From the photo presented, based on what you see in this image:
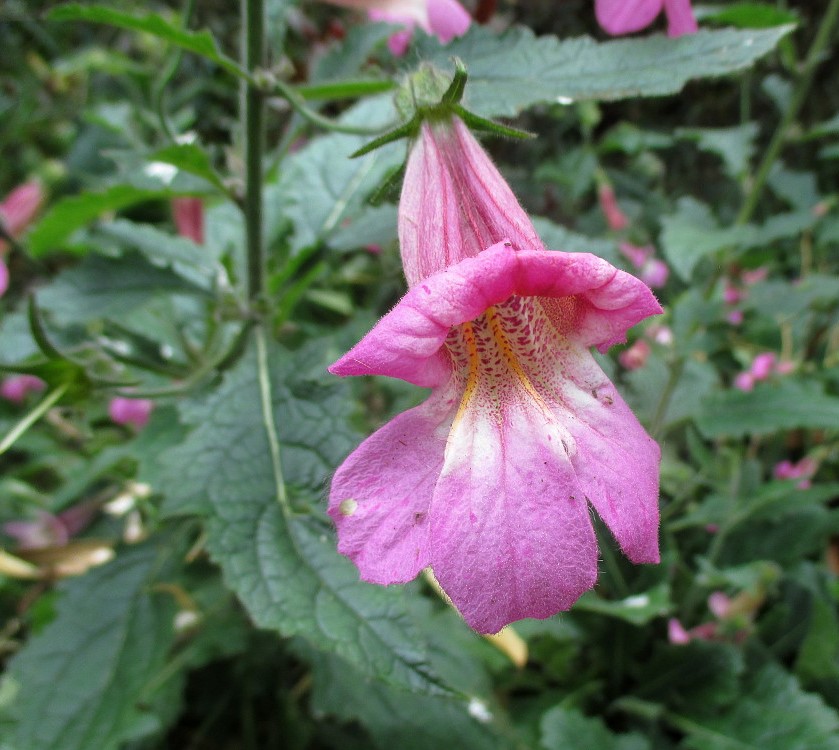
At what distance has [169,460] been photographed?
0.66 m

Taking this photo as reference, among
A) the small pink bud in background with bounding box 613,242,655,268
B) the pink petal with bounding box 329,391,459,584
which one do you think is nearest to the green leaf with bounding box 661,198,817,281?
the small pink bud in background with bounding box 613,242,655,268

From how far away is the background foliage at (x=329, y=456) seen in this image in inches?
24.9

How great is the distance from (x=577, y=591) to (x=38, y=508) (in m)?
1.25

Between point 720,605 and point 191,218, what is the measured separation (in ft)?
3.75

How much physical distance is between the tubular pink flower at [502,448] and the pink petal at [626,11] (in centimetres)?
37

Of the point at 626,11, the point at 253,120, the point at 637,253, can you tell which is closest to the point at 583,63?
the point at 626,11

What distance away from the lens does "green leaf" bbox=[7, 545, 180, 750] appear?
0.79 meters

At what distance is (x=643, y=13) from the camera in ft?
2.19

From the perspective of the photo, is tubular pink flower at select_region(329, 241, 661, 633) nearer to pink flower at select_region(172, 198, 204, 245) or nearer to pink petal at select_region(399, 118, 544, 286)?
pink petal at select_region(399, 118, 544, 286)

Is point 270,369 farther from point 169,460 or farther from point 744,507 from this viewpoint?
point 744,507

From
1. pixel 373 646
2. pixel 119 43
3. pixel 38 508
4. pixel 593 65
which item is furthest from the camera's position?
pixel 119 43

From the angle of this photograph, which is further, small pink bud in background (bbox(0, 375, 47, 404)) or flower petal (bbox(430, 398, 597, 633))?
small pink bud in background (bbox(0, 375, 47, 404))

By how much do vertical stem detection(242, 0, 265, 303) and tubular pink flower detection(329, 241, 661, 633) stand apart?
0.38 metres

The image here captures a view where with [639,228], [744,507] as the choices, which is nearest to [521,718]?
[744,507]
